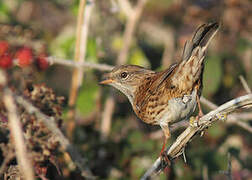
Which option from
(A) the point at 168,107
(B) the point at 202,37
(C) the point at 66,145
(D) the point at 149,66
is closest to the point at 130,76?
(A) the point at 168,107

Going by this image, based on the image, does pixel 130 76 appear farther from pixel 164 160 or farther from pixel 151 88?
pixel 164 160

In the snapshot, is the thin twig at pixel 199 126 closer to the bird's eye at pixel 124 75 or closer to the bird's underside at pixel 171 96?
the bird's underside at pixel 171 96

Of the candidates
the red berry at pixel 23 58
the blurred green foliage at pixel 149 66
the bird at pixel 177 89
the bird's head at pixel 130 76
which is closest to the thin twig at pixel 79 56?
the blurred green foliage at pixel 149 66

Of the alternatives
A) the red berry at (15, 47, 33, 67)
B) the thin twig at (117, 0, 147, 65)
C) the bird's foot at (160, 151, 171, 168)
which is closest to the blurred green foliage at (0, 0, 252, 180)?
the thin twig at (117, 0, 147, 65)

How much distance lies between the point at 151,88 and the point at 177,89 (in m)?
0.31

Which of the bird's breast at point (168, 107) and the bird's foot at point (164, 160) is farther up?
the bird's breast at point (168, 107)

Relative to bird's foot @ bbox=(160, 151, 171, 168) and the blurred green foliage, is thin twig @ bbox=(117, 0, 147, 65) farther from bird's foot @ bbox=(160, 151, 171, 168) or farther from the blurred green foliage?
bird's foot @ bbox=(160, 151, 171, 168)

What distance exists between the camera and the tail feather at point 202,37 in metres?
2.66

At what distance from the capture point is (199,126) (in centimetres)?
270

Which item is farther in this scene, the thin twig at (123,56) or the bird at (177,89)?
the thin twig at (123,56)

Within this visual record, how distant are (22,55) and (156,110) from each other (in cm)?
107

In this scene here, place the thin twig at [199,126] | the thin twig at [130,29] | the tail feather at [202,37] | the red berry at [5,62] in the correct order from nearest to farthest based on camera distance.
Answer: the red berry at [5,62]
the thin twig at [199,126]
the tail feather at [202,37]
the thin twig at [130,29]

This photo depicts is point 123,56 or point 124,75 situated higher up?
point 123,56

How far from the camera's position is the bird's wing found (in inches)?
118
